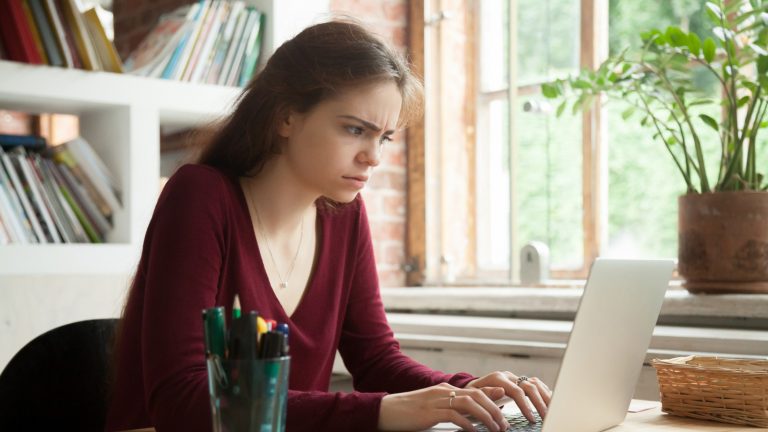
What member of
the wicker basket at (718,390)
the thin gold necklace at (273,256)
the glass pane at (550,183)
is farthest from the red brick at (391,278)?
the wicker basket at (718,390)

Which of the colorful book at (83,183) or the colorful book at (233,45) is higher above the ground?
the colorful book at (233,45)

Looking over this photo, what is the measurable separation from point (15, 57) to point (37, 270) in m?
0.50

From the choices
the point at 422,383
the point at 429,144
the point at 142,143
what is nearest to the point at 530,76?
the point at 429,144

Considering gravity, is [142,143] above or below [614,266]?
above

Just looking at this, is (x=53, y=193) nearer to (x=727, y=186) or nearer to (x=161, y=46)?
(x=161, y=46)

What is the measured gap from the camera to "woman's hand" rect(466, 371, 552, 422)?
4.09 feet

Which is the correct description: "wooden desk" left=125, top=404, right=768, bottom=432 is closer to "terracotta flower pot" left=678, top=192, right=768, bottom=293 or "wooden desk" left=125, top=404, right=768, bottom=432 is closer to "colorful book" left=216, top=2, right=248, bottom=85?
"terracotta flower pot" left=678, top=192, right=768, bottom=293

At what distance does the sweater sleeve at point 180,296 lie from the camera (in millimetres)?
1246

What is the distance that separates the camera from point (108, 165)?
2287 mm

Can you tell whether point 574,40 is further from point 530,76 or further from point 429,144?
point 429,144

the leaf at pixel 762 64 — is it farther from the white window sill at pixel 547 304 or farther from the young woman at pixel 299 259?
the young woman at pixel 299 259

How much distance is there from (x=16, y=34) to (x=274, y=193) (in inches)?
35.5

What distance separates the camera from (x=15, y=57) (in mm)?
2092

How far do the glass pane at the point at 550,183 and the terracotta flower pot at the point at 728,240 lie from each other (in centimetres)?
61
